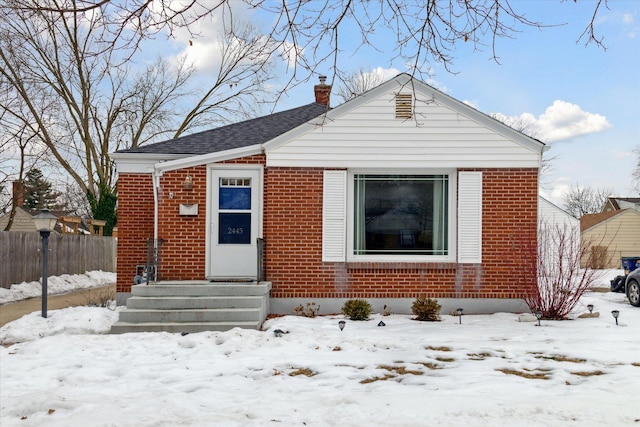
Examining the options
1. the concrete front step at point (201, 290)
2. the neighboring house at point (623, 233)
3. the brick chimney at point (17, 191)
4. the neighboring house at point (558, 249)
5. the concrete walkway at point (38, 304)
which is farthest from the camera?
the neighboring house at point (623, 233)

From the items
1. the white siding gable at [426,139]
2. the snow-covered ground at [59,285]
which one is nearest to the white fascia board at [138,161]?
the white siding gable at [426,139]

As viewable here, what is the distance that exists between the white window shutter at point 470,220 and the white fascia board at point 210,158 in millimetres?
3899

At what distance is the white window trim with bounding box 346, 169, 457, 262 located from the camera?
993cm

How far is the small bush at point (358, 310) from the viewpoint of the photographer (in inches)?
363

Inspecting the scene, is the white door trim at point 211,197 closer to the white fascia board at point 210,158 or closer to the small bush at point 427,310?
the white fascia board at point 210,158

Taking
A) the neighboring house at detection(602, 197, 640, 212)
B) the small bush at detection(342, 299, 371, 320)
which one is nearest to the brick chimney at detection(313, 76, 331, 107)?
the small bush at detection(342, 299, 371, 320)

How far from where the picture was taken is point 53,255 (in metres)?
17.3

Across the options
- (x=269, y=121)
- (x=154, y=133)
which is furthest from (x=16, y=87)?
(x=269, y=121)

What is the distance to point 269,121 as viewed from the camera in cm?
1371

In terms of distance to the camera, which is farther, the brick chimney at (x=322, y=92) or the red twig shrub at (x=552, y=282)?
the brick chimney at (x=322, y=92)

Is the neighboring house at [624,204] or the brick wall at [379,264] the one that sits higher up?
the neighboring house at [624,204]

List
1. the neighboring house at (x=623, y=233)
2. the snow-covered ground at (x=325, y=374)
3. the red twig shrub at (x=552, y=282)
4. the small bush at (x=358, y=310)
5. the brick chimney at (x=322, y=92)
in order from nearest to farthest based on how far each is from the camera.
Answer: the snow-covered ground at (x=325, y=374) < the small bush at (x=358, y=310) < the red twig shrub at (x=552, y=282) < the brick chimney at (x=322, y=92) < the neighboring house at (x=623, y=233)

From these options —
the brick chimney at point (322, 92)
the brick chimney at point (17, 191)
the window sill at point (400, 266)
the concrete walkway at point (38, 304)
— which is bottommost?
the concrete walkway at point (38, 304)

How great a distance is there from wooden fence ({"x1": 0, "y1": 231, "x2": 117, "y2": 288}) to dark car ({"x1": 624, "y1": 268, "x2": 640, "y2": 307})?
51.5 feet
